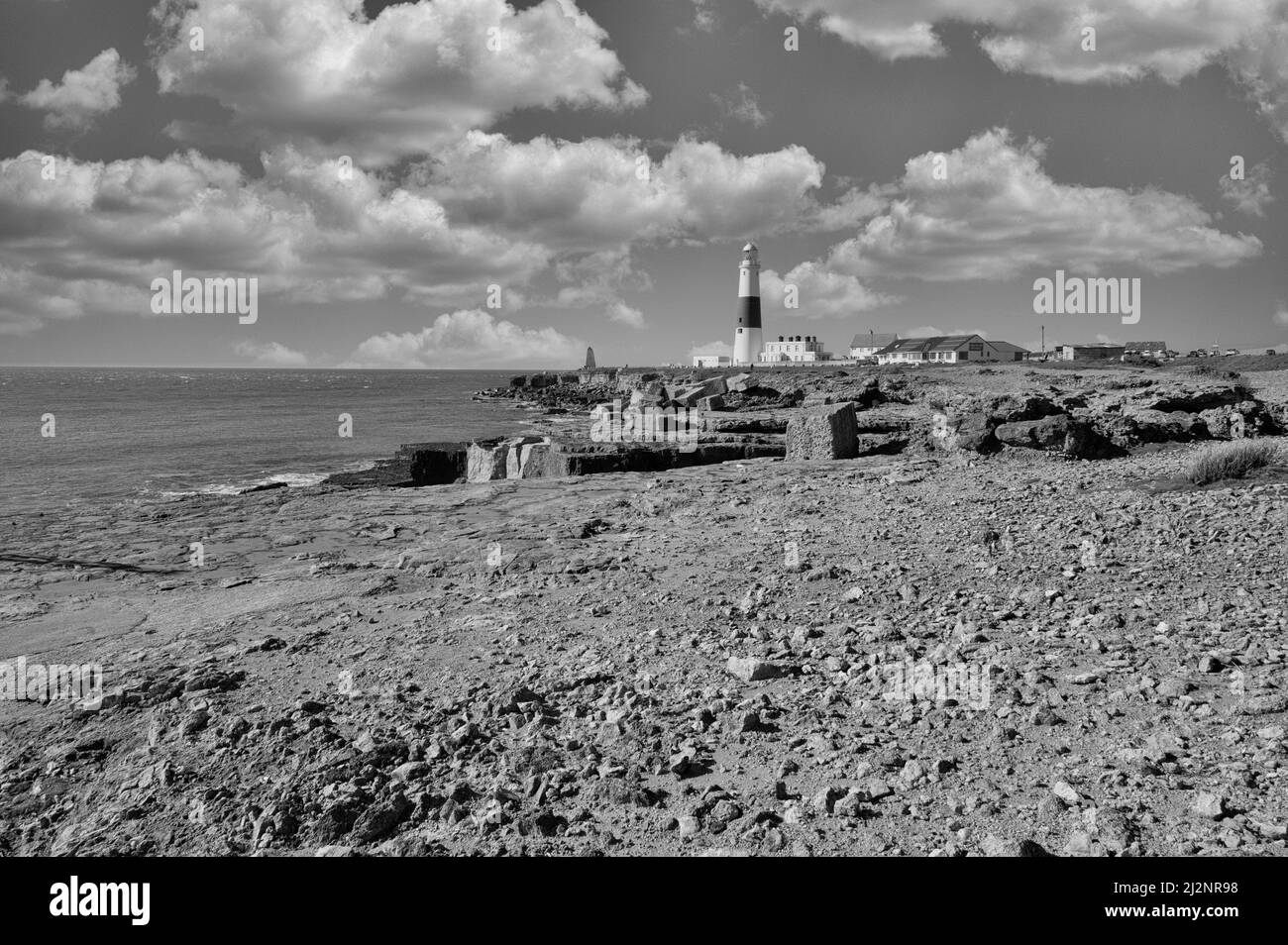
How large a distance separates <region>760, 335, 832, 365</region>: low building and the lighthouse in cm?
1980

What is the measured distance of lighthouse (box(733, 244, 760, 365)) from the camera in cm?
7350

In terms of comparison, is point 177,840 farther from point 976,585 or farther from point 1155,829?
point 976,585

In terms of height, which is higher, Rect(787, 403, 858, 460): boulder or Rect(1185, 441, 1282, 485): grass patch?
Rect(787, 403, 858, 460): boulder

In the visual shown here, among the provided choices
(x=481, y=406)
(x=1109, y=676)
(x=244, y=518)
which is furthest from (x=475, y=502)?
(x=481, y=406)

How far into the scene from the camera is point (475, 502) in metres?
13.9

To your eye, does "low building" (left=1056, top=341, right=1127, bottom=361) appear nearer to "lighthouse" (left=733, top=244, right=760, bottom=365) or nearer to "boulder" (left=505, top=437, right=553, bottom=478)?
"lighthouse" (left=733, top=244, right=760, bottom=365)

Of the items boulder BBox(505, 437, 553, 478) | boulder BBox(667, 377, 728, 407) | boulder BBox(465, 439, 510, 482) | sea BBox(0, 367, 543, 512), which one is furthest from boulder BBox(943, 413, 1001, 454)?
sea BBox(0, 367, 543, 512)

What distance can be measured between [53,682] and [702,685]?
5245mm

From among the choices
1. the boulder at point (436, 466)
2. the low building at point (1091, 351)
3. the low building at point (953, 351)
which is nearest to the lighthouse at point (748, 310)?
the low building at point (953, 351)
